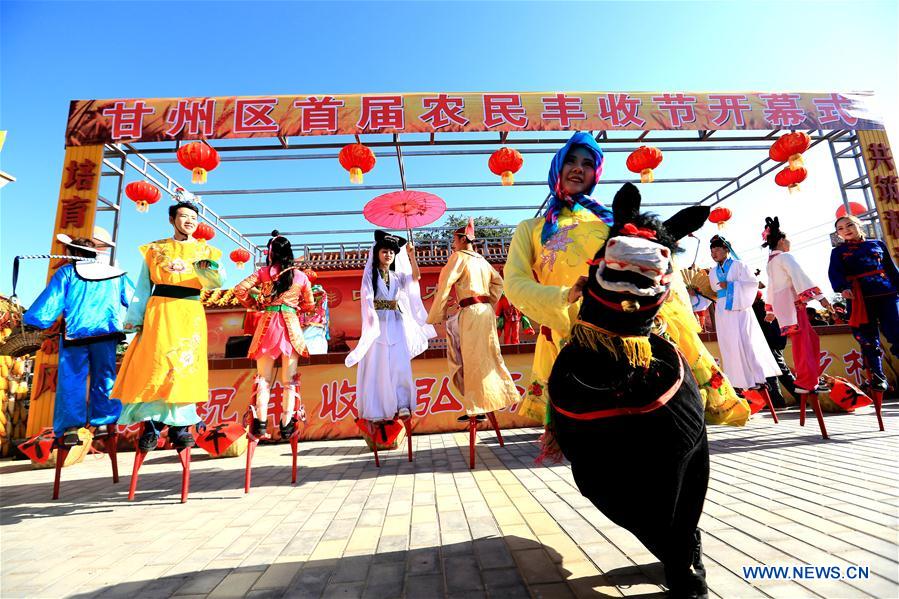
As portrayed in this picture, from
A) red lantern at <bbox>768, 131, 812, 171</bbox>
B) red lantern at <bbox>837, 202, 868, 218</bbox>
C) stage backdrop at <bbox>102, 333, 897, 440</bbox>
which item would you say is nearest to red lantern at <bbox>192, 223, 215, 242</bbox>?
stage backdrop at <bbox>102, 333, 897, 440</bbox>

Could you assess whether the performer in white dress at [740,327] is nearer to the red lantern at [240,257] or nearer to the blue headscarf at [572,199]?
the blue headscarf at [572,199]

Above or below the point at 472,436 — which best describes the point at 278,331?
above

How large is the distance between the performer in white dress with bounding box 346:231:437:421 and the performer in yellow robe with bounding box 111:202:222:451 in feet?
4.33

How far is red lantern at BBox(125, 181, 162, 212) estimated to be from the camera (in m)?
7.41

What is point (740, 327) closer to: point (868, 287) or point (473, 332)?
point (868, 287)

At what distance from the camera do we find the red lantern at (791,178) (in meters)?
7.94

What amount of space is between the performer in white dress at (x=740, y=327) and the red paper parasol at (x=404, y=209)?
3.99 metres

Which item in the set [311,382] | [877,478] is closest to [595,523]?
[877,478]

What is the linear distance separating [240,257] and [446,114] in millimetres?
10737

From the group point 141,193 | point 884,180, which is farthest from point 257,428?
point 884,180

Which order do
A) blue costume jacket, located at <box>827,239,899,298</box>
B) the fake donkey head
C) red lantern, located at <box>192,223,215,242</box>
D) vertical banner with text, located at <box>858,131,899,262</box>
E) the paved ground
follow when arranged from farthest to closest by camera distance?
1. red lantern, located at <box>192,223,215,242</box>
2. vertical banner with text, located at <box>858,131,899,262</box>
3. blue costume jacket, located at <box>827,239,899,298</box>
4. the paved ground
5. the fake donkey head

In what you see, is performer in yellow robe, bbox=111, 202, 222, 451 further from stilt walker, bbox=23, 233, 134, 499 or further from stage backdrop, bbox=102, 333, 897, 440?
stage backdrop, bbox=102, 333, 897, 440
